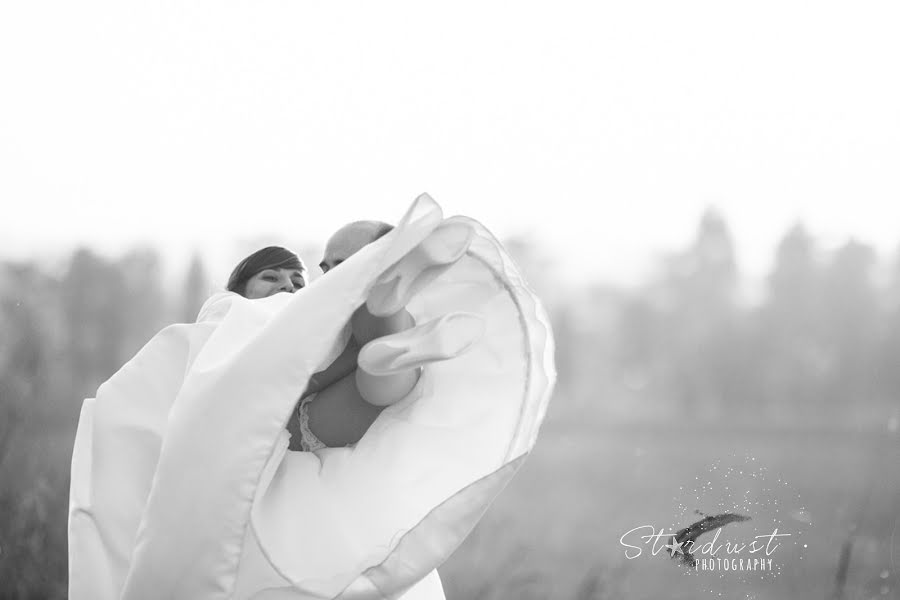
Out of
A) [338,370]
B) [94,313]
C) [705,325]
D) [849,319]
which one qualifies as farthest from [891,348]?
[94,313]

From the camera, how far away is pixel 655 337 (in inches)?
149

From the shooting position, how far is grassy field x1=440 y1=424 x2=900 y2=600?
2.90 metres

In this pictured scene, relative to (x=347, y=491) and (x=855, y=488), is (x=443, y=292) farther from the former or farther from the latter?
(x=855, y=488)

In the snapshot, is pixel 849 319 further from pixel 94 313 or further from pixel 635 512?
pixel 94 313

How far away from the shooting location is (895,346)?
343 cm

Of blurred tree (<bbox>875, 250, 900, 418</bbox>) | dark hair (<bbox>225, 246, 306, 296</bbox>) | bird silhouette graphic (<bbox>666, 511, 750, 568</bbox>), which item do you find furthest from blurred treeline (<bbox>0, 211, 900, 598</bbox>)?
dark hair (<bbox>225, 246, 306, 296</bbox>)

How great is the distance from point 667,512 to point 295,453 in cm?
241

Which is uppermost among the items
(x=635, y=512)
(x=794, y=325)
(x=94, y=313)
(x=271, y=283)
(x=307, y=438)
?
(x=271, y=283)

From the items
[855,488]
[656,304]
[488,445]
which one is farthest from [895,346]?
[488,445]

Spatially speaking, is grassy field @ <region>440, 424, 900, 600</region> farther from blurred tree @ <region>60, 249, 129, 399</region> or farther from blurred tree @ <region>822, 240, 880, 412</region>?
blurred tree @ <region>60, 249, 129, 399</region>

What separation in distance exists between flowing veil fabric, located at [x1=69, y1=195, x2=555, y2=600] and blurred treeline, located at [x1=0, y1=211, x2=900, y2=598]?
85.5 inches

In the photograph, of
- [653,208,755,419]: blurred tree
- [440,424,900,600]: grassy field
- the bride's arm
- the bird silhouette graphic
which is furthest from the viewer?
[653,208,755,419]: blurred tree

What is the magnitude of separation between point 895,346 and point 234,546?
3.08 m

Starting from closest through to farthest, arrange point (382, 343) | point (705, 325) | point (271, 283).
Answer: point (382, 343)
point (271, 283)
point (705, 325)
